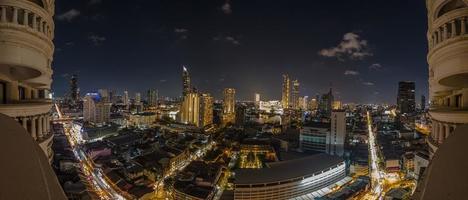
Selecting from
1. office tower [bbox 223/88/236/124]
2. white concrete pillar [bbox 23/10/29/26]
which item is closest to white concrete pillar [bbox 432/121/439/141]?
white concrete pillar [bbox 23/10/29/26]

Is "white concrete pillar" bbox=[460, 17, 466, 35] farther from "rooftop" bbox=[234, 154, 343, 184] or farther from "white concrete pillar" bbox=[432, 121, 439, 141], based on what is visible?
"rooftop" bbox=[234, 154, 343, 184]

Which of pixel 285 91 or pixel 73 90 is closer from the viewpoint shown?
pixel 73 90

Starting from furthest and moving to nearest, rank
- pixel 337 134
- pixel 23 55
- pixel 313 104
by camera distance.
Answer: pixel 313 104
pixel 337 134
pixel 23 55

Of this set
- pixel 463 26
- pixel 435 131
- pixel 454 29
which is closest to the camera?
pixel 463 26

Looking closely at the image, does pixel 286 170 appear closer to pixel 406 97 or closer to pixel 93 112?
pixel 93 112

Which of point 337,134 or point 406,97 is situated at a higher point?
point 406,97

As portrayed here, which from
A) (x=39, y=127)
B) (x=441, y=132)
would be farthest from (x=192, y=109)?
(x=441, y=132)
